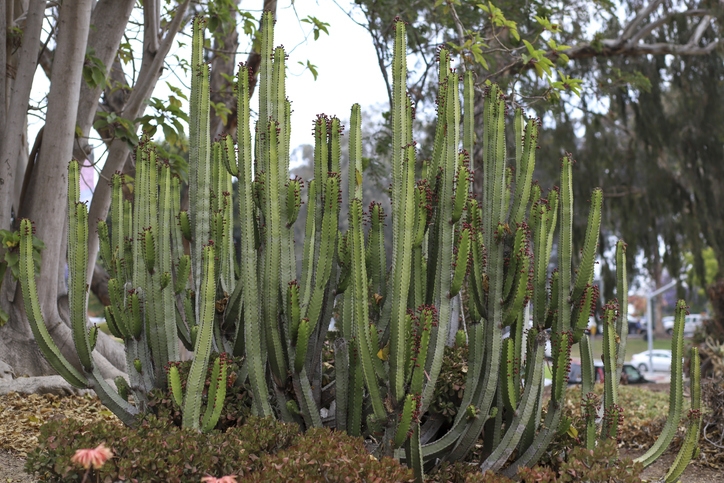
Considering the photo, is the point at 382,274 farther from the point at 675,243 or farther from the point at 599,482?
the point at 675,243

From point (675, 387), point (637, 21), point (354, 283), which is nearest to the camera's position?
point (354, 283)

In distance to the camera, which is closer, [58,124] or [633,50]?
[58,124]

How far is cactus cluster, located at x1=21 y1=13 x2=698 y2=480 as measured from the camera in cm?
360

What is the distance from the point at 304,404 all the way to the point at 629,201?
49.8ft

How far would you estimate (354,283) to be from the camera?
3.43 meters

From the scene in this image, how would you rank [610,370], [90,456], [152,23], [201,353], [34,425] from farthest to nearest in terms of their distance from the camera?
[152,23] → [34,425] → [610,370] → [201,353] → [90,456]

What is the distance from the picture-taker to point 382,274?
3.99 meters

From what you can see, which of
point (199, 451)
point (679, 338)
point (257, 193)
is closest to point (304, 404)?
point (199, 451)

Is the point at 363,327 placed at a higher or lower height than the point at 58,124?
lower

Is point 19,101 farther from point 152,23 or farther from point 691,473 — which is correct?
point 691,473

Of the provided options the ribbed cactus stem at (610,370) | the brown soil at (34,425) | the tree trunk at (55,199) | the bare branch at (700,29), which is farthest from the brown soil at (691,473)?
the bare branch at (700,29)

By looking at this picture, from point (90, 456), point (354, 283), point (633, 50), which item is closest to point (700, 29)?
point (633, 50)

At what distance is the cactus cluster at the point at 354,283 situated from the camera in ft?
11.8

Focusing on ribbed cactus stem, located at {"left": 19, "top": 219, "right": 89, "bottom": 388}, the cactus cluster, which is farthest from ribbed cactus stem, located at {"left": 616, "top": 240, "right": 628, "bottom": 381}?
ribbed cactus stem, located at {"left": 19, "top": 219, "right": 89, "bottom": 388}
